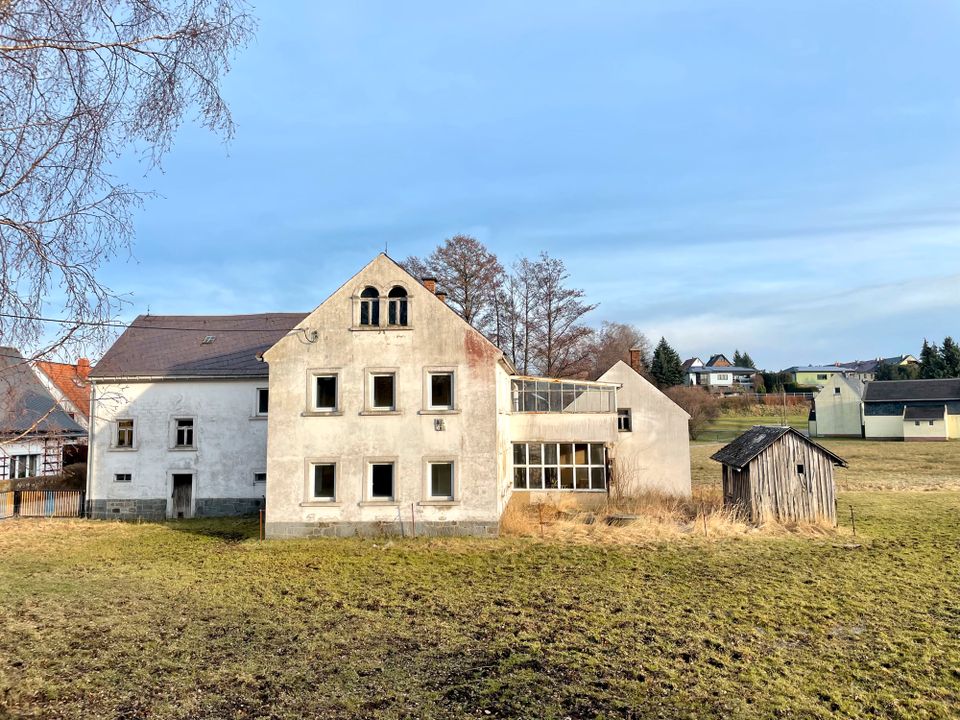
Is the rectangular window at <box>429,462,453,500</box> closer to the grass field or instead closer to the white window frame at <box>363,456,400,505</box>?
the white window frame at <box>363,456,400,505</box>

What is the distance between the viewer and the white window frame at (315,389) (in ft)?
68.8

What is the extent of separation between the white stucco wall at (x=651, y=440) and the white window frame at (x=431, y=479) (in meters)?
10.6

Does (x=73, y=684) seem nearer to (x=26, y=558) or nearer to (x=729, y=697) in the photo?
(x=729, y=697)

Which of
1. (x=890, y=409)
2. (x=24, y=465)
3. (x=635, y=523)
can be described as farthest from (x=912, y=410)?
(x=24, y=465)

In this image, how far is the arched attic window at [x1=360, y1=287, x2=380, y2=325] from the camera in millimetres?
21422

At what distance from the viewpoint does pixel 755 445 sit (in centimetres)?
2284

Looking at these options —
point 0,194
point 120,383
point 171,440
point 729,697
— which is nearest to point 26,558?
point 171,440

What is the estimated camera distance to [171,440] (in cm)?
2534

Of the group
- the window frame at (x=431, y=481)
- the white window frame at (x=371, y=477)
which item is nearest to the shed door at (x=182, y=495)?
the white window frame at (x=371, y=477)

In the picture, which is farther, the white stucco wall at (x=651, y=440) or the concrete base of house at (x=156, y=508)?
the white stucco wall at (x=651, y=440)

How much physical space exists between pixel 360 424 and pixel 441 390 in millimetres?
3127

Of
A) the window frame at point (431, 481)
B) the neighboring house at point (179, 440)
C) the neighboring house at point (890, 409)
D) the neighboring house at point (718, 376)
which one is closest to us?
the window frame at point (431, 481)

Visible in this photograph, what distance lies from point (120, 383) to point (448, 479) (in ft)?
53.1

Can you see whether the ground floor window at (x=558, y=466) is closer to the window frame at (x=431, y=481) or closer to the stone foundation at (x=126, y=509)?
the window frame at (x=431, y=481)
